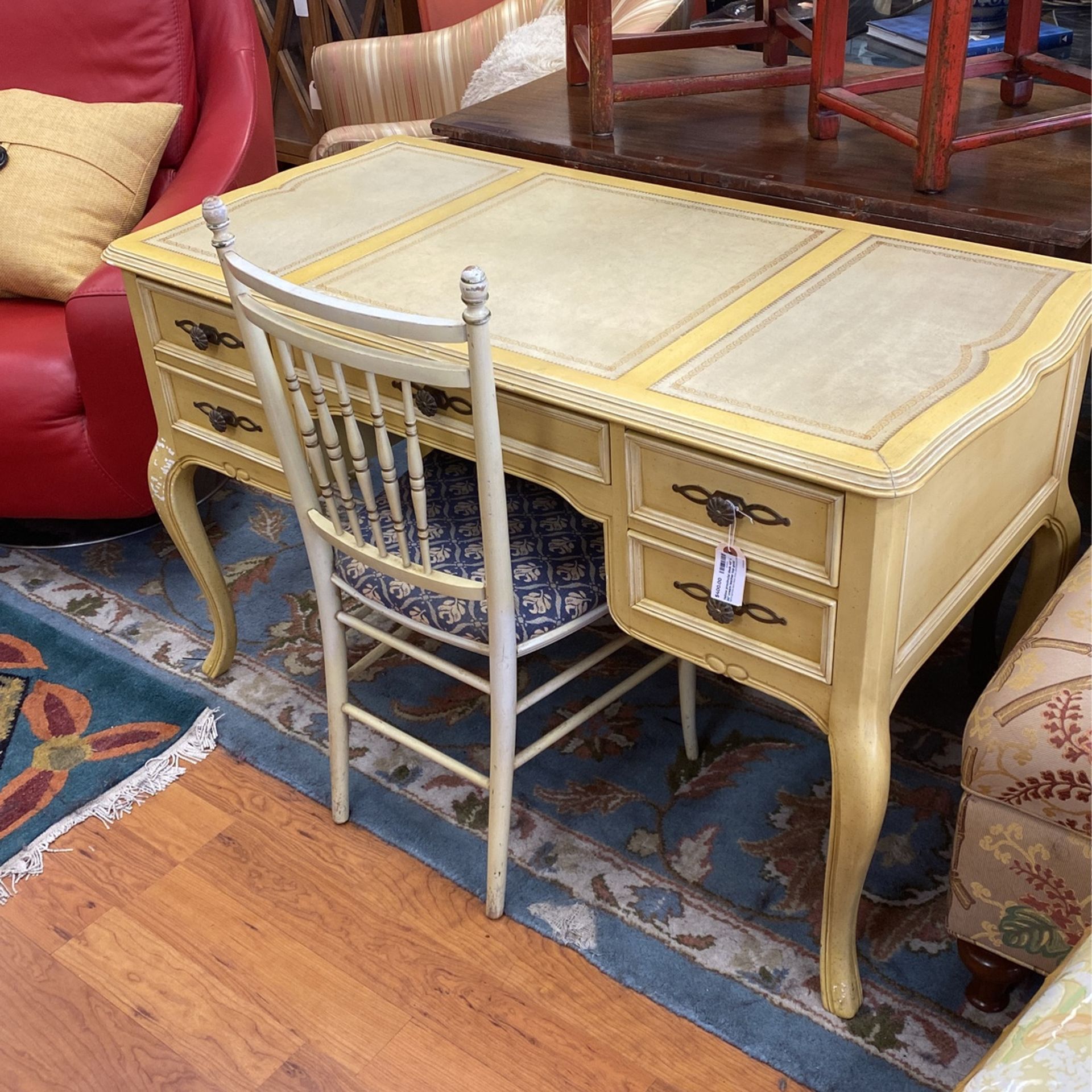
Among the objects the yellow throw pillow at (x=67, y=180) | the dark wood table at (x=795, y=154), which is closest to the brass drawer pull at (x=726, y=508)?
the dark wood table at (x=795, y=154)

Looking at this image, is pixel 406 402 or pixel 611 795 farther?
pixel 611 795

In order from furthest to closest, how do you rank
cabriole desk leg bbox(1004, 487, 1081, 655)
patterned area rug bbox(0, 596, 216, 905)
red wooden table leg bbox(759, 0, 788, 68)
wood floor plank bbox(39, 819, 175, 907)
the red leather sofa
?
the red leather sofa
red wooden table leg bbox(759, 0, 788, 68)
patterned area rug bbox(0, 596, 216, 905)
wood floor plank bbox(39, 819, 175, 907)
cabriole desk leg bbox(1004, 487, 1081, 655)

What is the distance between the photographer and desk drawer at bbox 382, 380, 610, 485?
1.28 m

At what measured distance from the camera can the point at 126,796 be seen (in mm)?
1817

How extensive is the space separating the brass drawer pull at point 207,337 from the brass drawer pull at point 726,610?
0.73 meters

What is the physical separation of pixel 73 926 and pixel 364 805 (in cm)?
43

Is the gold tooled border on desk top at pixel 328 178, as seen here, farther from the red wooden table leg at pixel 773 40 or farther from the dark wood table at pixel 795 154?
the red wooden table leg at pixel 773 40

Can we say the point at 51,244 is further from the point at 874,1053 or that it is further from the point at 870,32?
the point at 874,1053

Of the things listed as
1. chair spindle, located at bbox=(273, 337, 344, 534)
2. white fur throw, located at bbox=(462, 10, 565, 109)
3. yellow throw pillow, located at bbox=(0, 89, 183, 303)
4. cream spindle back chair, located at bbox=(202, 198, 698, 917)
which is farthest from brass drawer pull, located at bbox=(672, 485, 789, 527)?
white fur throw, located at bbox=(462, 10, 565, 109)

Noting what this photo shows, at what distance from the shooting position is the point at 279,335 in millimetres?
1304

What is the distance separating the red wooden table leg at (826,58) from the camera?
5.19 feet

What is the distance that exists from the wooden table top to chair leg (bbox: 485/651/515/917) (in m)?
0.38

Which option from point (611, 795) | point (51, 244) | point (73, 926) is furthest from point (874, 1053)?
point (51, 244)

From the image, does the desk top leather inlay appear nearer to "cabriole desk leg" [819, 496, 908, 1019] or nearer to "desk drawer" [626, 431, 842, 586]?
"desk drawer" [626, 431, 842, 586]
